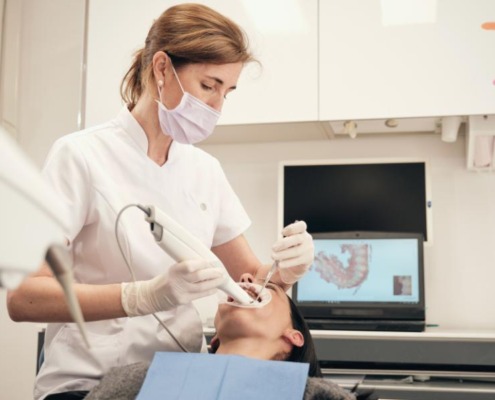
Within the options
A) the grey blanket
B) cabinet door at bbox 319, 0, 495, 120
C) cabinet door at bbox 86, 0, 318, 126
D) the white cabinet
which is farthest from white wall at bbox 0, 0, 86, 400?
the grey blanket

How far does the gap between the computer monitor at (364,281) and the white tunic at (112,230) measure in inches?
38.8

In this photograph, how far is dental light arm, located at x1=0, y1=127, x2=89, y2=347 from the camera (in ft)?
1.41

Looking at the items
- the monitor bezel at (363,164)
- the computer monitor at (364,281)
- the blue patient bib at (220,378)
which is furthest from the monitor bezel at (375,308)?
the blue patient bib at (220,378)

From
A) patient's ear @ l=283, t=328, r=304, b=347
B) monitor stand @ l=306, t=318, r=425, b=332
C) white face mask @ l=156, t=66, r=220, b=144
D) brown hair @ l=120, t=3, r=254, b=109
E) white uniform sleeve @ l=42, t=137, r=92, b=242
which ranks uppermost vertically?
brown hair @ l=120, t=3, r=254, b=109

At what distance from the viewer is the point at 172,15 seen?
159 centimetres

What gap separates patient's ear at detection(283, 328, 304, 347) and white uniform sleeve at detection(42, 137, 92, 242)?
1.78 feet

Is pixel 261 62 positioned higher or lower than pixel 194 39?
higher

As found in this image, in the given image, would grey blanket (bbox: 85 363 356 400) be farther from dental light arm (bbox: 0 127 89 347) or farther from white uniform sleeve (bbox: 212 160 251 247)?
dental light arm (bbox: 0 127 89 347)

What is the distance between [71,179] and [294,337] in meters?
0.64

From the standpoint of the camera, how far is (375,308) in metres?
2.51

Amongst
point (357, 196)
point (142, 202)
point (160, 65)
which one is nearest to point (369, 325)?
point (357, 196)

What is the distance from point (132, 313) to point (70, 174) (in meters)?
0.35

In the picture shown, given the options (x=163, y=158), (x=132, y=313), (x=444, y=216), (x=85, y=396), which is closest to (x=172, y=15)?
(x=163, y=158)

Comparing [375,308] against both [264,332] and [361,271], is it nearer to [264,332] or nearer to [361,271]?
[361,271]
